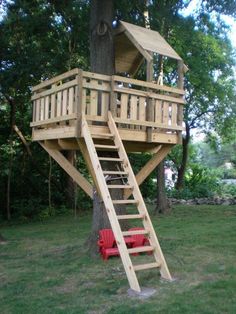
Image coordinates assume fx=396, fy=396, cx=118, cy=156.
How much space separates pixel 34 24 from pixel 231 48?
11.5 m

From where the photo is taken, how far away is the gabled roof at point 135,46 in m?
7.86

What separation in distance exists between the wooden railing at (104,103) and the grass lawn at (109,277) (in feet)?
8.38

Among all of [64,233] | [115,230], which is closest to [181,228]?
[64,233]

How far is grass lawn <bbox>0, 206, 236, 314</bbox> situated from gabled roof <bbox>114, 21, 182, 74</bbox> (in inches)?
155

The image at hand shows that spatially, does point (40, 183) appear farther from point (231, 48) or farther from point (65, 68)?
point (231, 48)

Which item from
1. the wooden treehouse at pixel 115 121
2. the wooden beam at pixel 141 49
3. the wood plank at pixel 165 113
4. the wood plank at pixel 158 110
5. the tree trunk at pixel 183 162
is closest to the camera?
the wooden treehouse at pixel 115 121

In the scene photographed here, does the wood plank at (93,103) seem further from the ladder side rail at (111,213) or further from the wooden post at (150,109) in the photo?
the wooden post at (150,109)

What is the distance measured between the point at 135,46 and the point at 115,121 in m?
2.01

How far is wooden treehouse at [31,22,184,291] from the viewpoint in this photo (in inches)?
255

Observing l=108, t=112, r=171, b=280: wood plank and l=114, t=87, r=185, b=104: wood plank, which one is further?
l=114, t=87, r=185, b=104: wood plank

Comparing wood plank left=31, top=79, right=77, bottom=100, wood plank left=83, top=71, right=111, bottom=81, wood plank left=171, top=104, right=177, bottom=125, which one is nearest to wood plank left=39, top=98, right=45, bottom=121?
wood plank left=31, top=79, right=77, bottom=100

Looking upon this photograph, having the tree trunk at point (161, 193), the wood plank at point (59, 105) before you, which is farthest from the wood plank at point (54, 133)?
the tree trunk at point (161, 193)

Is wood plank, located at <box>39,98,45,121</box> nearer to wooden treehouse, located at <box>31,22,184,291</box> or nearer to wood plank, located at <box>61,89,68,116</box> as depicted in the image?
wooden treehouse, located at <box>31,22,184,291</box>

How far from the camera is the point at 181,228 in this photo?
35.2 feet
